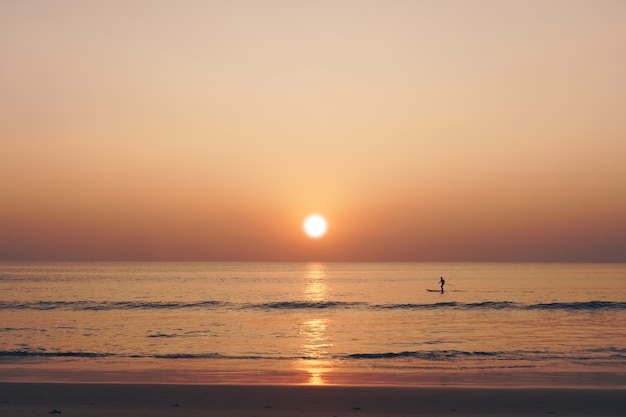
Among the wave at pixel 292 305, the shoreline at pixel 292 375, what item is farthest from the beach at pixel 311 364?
the wave at pixel 292 305

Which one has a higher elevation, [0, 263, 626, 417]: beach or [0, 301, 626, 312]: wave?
[0, 263, 626, 417]: beach

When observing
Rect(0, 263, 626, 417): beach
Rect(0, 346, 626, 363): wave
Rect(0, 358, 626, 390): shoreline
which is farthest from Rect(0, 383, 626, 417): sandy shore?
Rect(0, 346, 626, 363): wave

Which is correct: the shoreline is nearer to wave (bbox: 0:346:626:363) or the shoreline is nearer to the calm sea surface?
the calm sea surface

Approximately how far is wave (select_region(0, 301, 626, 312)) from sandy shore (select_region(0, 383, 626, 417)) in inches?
1633

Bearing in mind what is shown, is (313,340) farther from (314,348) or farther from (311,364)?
(311,364)

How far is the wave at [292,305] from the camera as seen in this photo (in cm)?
6124

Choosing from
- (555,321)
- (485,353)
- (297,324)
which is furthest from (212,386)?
(555,321)

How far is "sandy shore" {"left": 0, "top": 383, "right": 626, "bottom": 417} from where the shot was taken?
661 inches

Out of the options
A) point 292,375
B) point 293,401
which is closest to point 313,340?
point 292,375

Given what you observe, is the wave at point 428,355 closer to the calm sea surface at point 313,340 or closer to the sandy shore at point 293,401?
the calm sea surface at point 313,340

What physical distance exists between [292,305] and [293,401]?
50062 millimetres

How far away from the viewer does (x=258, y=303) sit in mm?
69500

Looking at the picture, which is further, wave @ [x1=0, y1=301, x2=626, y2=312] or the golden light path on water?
wave @ [x1=0, y1=301, x2=626, y2=312]

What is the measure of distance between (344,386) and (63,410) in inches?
346
